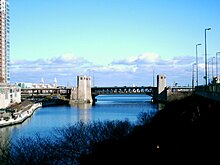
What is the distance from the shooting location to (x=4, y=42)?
12775 cm

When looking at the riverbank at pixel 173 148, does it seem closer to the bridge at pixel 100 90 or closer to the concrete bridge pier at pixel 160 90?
the bridge at pixel 100 90

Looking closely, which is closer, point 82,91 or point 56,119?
point 56,119

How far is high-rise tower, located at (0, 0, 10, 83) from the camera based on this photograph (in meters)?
124

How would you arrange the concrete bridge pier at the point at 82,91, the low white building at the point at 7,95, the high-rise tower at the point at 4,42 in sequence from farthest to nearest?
the concrete bridge pier at the point at 82,91 < the high-rise tower at the point at 4,42 < the low white building at the point at 7,95

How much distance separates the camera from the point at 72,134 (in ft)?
95.2

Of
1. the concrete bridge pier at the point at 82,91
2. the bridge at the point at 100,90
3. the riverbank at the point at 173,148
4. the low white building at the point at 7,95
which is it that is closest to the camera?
the riverbank at the point at 173,148

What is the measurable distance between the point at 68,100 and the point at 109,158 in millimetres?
126570

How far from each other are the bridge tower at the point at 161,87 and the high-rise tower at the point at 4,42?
56.7 m

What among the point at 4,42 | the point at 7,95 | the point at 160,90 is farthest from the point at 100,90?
the point at 7,95

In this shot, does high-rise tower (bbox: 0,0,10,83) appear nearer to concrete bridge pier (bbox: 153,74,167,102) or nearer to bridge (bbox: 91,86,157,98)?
bridge (bbox: 91,86,157,98)

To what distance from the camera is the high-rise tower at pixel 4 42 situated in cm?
12450

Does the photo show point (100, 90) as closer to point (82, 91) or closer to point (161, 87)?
point (82, 91)

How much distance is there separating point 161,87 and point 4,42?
206 ft

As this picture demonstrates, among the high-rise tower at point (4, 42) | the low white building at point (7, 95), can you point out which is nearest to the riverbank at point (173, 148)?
the low white building at point (7, 95)
